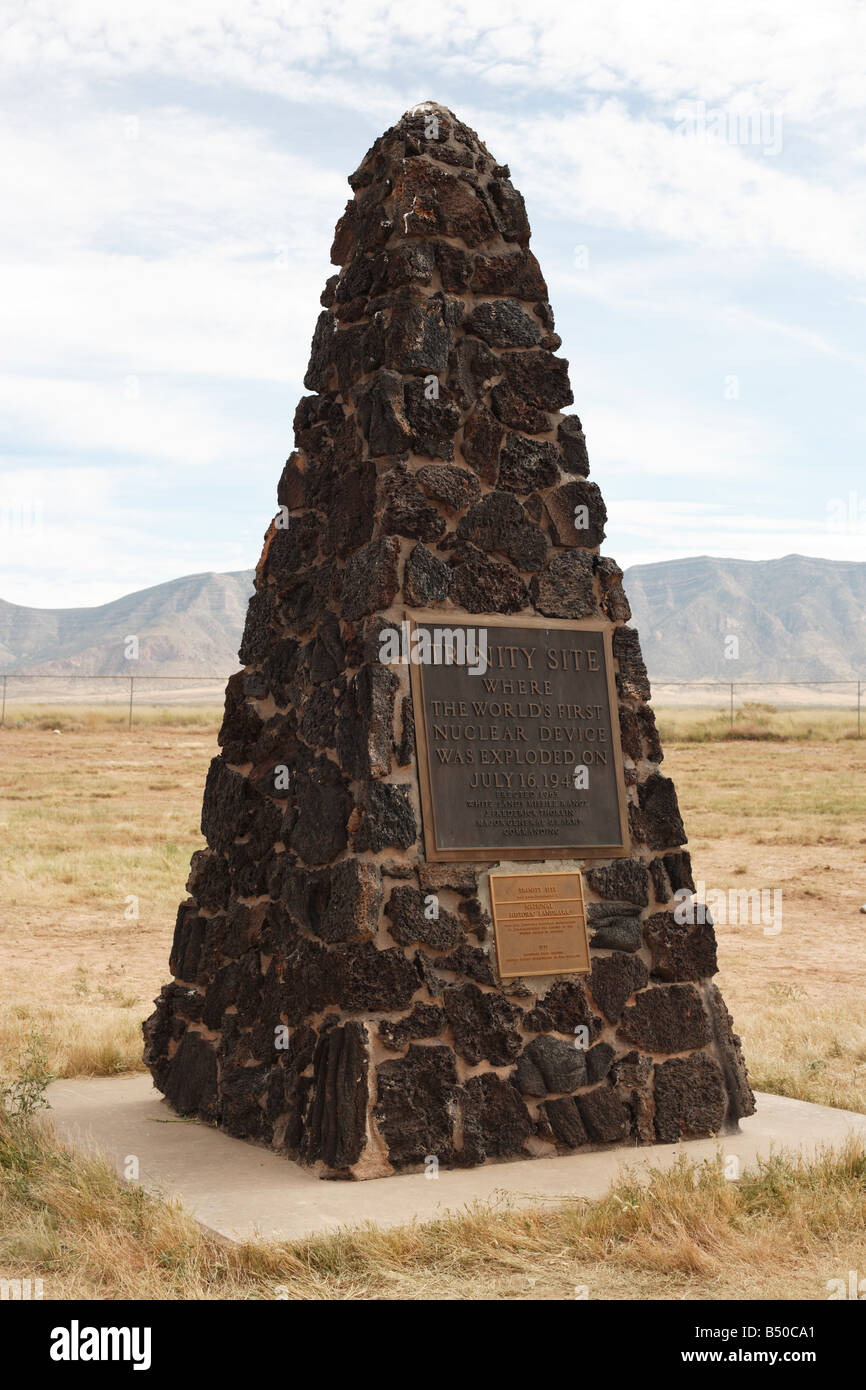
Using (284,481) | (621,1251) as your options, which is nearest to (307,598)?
(284,481)

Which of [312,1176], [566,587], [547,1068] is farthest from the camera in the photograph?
[566,587]

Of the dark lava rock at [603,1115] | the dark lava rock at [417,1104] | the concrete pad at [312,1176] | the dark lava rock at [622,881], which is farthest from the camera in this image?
the dark lava rock at [622,881]

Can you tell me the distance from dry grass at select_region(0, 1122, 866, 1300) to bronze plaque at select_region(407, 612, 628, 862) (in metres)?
1.65

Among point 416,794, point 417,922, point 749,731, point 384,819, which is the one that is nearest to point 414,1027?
point 417,922

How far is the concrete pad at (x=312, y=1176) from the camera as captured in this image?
5629mm

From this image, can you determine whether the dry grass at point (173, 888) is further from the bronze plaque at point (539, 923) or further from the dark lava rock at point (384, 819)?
the dark lava rock at point (384, 819)

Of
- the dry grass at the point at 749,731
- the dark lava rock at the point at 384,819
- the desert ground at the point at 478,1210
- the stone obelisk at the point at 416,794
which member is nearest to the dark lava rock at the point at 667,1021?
the stone obelisk at the point at 416,794

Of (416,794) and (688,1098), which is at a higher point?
(416,794)

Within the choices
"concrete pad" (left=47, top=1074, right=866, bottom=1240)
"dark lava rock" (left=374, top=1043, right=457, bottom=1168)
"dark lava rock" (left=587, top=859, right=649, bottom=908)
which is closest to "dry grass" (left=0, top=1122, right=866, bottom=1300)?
"concrete pad" (left=47, top=1074, right=866, bottom=1240)

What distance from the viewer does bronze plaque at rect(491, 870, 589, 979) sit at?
6621mm

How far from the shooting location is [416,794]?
6570 mm

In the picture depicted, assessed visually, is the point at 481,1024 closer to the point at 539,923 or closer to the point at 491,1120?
the point at 491,1120

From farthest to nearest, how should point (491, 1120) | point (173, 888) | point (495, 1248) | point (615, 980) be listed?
1. point (173, 888)
2. point (615, 980)
3. point (491, 1120)
4. point (495, 1248)

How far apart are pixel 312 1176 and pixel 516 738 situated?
7.04 feet
